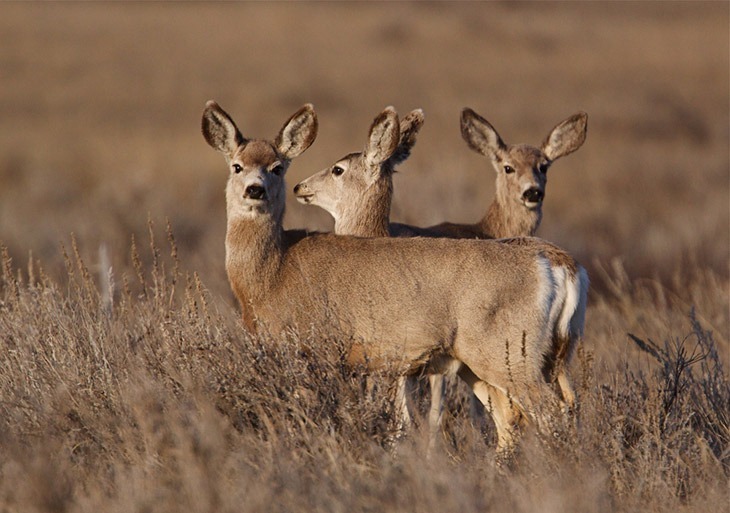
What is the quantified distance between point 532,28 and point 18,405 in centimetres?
3485

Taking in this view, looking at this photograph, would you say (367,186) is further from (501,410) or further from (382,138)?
(501,410)

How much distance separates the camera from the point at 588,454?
5359 millimetres

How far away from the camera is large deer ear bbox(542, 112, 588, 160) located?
9.30 m

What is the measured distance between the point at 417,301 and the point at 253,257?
1238 millimetres

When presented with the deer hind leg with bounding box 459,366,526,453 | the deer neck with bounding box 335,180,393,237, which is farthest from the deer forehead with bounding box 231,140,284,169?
the deer hind leg with bounding box 459,366,526,453

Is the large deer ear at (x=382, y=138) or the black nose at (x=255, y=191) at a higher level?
the large deer ear at (x=382, y=138)

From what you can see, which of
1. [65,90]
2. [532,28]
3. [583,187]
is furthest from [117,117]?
[532,28]

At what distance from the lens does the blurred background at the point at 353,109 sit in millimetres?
16203

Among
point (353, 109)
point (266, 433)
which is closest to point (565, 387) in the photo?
point (266, 433)

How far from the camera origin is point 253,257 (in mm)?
6867

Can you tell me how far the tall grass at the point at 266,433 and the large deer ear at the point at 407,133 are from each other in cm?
239

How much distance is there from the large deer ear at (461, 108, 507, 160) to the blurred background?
1913mm

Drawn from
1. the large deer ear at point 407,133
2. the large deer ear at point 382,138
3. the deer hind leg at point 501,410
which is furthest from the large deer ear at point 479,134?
the deer hind leg at point 501,410

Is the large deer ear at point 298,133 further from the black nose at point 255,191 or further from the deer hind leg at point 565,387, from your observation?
the deer hind leg at point 565,387
